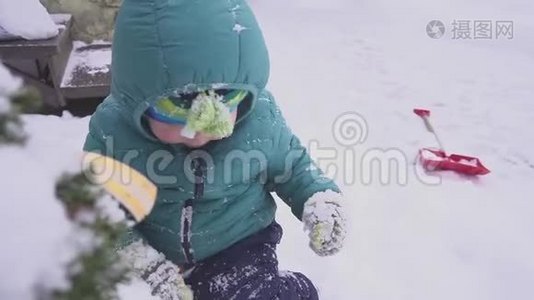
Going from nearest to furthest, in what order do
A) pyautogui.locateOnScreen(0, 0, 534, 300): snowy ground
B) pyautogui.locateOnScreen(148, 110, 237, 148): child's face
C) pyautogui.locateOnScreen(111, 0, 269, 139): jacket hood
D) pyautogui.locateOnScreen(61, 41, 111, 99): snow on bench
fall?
pyautogui.locateOnScreen(111, 0, 269, 139): jacket hood
pyautogui.locateOnScreen(148, 110, 237, 148): child's face
pyautogui.locateOnScreen(0, 0, 534, 300): snowy ground
pyautogui.locateOnScreen(61, 41, 111, 99): snow on bench

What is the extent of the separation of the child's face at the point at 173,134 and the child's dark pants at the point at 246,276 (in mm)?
298

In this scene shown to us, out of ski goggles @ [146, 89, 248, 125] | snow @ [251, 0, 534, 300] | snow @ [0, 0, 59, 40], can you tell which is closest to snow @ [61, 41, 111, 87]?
snow @ [0, 0, 59, 40]

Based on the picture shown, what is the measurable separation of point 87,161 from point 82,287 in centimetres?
16

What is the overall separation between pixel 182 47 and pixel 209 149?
30 centimetres

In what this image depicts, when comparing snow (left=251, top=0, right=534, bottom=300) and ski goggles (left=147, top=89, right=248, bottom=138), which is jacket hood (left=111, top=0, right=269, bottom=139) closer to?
ski goggles (left=147, top=89, right=248, bottom=138)

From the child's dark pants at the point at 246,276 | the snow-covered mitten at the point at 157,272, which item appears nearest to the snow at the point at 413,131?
the child's dark pants at the point at 246,276

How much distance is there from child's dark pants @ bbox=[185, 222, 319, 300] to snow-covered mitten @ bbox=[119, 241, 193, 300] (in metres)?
0.13

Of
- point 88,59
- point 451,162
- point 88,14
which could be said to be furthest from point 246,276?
point 88,14

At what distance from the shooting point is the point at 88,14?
2.92 meters

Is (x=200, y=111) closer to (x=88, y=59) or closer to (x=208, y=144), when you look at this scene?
(x=208, y=144)

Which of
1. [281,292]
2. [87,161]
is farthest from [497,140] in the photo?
[87,161]

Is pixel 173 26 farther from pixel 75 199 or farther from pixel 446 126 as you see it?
pixel 446 126

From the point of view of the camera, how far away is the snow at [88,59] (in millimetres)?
2654

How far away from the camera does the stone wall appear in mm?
2918
